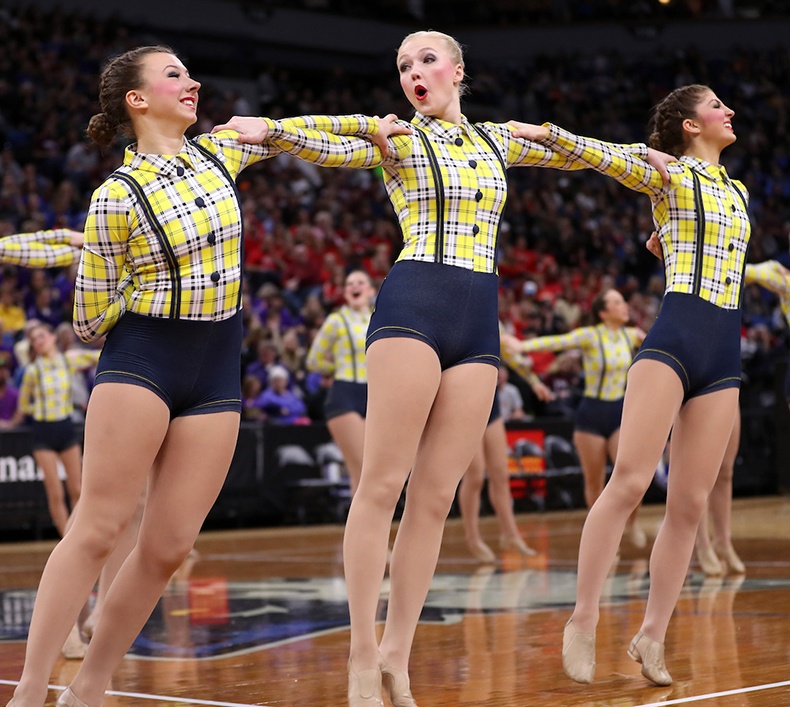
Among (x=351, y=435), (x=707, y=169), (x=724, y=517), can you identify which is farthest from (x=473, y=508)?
(x=707, y=169)

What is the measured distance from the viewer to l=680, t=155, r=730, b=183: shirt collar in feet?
17.1

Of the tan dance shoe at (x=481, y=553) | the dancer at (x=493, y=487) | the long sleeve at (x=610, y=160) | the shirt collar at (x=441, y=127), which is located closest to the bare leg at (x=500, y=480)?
the dancer at (x=493, y=487)

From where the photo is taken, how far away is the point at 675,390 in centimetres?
493

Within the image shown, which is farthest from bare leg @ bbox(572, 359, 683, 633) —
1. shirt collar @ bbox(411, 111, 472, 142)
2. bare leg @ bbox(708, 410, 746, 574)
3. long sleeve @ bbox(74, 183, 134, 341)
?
bare leg @ bbox(708, 410, 746, 574)

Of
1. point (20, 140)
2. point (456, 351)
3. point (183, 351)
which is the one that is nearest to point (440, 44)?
point (456, 351)

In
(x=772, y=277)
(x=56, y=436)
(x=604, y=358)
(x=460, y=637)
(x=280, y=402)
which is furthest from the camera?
(x=280, y=402)

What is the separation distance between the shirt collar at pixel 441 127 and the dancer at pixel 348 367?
15.2 ft

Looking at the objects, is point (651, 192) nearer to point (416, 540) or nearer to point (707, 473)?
point (707, 473)

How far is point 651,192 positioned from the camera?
5.13m

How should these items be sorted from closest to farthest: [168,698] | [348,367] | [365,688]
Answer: [365,688]
[168,698]
[348,367]

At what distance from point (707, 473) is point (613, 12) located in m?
19.2

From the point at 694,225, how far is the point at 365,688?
2226mm

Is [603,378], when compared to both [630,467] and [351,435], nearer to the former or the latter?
[351,435]

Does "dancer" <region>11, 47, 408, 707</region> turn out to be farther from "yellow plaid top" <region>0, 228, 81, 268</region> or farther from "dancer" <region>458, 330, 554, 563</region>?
"dancer" <region>458, 330, 554, 563</region>
